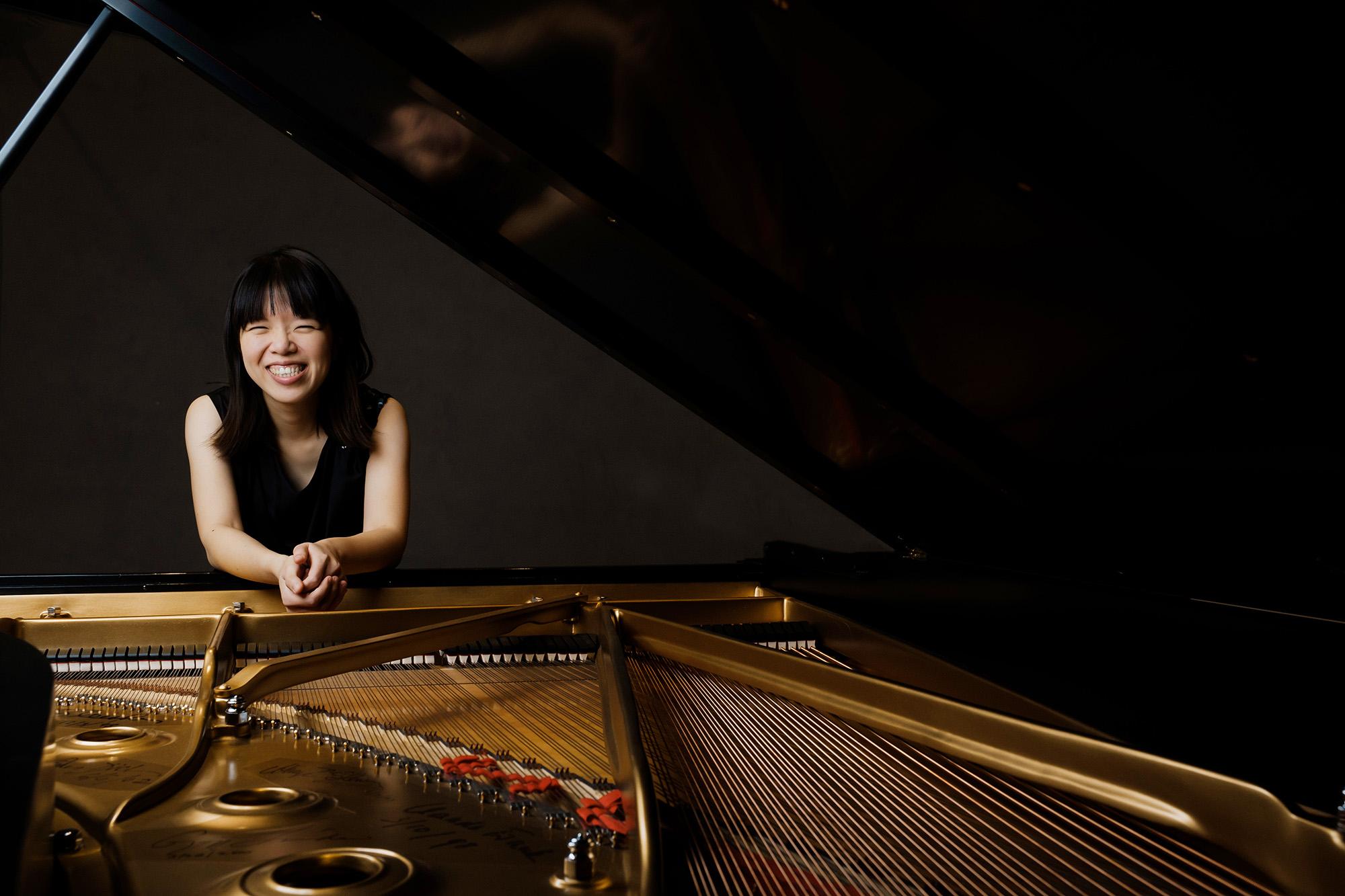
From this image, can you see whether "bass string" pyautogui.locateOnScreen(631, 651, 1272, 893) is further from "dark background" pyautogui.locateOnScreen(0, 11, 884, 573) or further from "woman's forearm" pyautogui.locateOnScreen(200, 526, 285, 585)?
"dark background" pyautogui.locateOnScreen(0, 11, 884, 573)

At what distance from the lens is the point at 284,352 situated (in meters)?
2.42

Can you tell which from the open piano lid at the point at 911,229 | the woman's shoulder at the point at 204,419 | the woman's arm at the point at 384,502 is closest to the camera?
the open piano lid at the point at 911,229

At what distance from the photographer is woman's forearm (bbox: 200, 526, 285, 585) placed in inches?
84.6

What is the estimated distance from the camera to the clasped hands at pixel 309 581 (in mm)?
1914

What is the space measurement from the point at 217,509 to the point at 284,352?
43cm

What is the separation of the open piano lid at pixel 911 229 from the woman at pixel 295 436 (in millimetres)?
369

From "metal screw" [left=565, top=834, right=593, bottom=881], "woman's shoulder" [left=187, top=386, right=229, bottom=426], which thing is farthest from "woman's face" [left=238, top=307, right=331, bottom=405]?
"metal screw" [left=565, top=834, right=593, bottom=881]

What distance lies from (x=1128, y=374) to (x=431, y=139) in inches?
58.1

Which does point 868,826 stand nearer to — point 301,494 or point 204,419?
point 301,494

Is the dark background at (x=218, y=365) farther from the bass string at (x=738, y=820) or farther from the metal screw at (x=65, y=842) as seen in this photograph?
the metal screw at (x=65, y=842)

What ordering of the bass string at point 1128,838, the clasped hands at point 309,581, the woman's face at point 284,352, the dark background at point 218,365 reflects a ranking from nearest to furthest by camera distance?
the bass string at point 1128,838
the clasped hands at point 309,581
the woman's face at point 284,352
the dark background at point 218,365

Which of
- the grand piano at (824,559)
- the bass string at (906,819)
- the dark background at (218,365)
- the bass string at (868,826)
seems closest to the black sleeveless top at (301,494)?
the grand piano at (824,559)

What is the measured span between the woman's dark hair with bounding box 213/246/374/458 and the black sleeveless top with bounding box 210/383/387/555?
1.9 inches

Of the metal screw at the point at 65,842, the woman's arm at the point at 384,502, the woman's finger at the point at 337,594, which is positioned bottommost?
the metal screw at the point at 65,842
